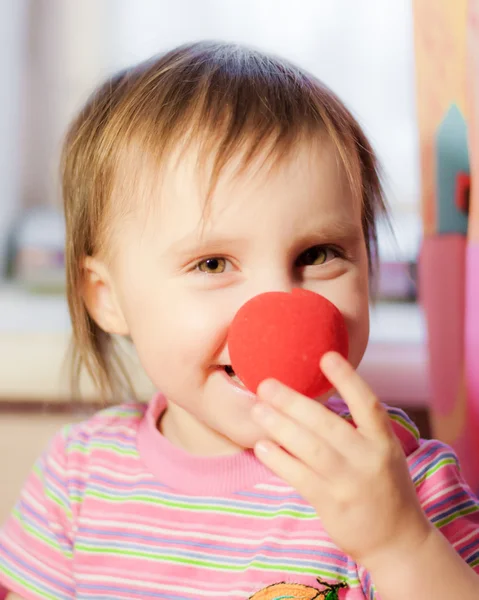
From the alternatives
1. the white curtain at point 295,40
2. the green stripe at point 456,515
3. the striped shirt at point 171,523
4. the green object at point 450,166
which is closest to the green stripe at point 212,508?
the striped shirt at point 171,523

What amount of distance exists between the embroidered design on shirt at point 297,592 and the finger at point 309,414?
0.78ft

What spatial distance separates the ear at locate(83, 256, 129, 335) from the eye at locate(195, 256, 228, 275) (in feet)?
0.50

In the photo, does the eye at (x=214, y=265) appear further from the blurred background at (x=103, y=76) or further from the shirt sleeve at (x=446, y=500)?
the blurred background at (x=103, y=76)

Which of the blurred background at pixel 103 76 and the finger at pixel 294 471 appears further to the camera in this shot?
the blurred background at pixel 103 76

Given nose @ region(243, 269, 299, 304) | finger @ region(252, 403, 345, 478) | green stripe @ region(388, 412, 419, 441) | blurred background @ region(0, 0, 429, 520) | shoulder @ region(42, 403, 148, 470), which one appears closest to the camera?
finger @ region(252, 403, 345, 478)

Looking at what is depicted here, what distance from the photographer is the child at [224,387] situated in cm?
55

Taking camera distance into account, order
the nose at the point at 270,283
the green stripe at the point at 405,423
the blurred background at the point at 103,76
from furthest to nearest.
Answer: the blurred background at the point at 103,76 → the green stripe at the point at 405,423 → the nose at the point at 270,283

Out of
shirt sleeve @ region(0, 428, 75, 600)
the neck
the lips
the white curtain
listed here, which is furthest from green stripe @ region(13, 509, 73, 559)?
the white curtain

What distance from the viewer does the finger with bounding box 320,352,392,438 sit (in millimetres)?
531

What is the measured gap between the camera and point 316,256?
27.5 inches

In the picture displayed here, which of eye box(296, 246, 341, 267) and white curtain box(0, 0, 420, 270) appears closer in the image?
eye box(296, 246, 341, 267)

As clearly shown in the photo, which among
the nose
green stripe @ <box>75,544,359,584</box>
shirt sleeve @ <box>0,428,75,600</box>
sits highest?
the nose

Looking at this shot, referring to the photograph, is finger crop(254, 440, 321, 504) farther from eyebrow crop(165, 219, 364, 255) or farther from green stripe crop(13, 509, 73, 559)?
green stripe crop(13, 509, 73, 559)

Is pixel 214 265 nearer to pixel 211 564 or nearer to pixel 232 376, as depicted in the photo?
pixel 232 376
